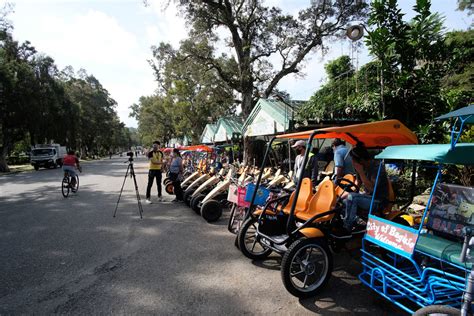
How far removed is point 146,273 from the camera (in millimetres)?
3873

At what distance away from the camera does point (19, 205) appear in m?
8.45

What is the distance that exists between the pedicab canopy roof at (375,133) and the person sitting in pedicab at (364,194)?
26 centimetres

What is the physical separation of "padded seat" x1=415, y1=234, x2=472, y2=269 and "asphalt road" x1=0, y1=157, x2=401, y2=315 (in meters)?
0.87

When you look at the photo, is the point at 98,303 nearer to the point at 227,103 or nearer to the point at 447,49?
the point at 447,49

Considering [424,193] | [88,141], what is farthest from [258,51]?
[88,141]

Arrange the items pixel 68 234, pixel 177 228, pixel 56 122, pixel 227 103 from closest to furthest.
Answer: pixel 68 234, pixel 177 228, pixel 227 103, pixel 56 122

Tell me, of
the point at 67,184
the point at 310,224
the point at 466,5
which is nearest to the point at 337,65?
the point at 466,5

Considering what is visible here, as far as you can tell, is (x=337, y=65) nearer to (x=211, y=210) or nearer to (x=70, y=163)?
(x=211, y=210)

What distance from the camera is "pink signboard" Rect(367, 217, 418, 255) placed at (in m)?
2.70

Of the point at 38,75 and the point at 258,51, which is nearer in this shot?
the point at 258,51

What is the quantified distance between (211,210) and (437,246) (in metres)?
4.51

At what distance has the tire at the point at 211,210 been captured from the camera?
251 inches

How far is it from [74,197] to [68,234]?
4.58 m

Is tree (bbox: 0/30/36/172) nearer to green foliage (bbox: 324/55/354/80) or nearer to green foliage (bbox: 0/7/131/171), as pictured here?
green foliage (bbox: 0/7/131/171)
